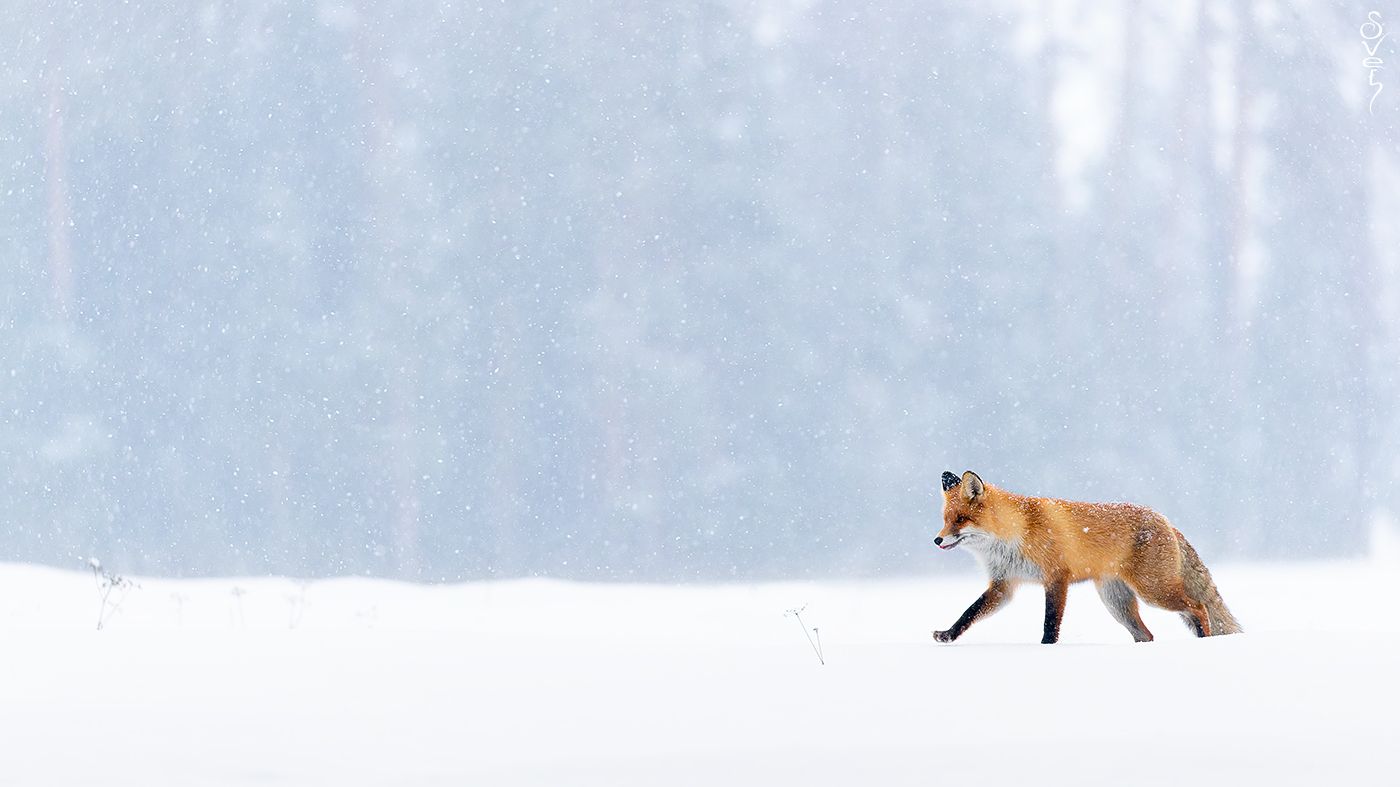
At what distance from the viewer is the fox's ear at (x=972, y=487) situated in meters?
3.04

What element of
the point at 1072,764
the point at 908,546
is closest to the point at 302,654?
the point at 1072,764

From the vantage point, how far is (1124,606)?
10.3ft

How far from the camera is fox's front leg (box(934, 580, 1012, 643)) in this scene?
9.89 feet

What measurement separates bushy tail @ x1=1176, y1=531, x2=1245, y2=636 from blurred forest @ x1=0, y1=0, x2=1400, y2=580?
3.98 metres

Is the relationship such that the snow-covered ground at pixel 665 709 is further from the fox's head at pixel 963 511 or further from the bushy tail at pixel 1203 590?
A: the bushy tail at pixel 1203 590

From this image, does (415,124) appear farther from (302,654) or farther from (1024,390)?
(302,654)

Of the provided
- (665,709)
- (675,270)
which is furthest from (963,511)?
(675,270)

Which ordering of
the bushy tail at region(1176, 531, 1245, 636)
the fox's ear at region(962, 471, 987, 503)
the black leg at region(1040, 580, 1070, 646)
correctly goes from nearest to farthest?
the black leg at region(1040, 580, 1070, 646)
the fox's ear at region(962, 471, 987, 503)
the bushy tail at region(1176, 531, 1245, 636)

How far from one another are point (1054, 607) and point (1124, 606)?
0.30 m

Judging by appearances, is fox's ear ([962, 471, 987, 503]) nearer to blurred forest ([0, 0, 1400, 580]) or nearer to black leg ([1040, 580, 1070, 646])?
black leg ([1040, 580, 1070, 646])

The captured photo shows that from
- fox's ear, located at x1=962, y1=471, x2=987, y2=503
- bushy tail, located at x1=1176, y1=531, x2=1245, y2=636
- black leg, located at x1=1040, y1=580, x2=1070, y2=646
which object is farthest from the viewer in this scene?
bushy tail, located at x1=1176, y1=531, x2=1245, y2=636

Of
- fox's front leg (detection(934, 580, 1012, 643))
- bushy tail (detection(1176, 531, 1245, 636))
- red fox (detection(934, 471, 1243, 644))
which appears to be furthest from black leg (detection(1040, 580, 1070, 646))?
bushy tail (detection(1176, 531, 1245, 636))

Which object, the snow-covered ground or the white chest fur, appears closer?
the snow-covered ground

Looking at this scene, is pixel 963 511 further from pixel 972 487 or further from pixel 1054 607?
pixel 1054 607
